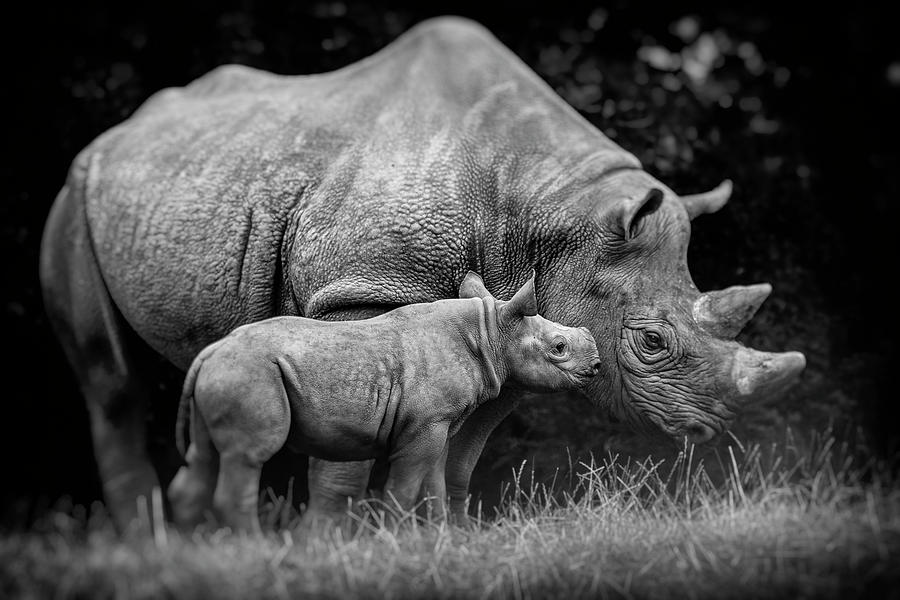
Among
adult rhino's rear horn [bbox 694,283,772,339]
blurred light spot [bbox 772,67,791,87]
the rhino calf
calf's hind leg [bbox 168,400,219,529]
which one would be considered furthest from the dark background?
calf's hind leg [bbox 168,400,219,529]

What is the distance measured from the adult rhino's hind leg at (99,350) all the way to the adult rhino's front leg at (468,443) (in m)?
1.64

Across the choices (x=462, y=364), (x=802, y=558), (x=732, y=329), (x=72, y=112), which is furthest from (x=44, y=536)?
(x=72, y=112)

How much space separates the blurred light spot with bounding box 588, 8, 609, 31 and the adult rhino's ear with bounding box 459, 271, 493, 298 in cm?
310

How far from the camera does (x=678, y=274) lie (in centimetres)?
496

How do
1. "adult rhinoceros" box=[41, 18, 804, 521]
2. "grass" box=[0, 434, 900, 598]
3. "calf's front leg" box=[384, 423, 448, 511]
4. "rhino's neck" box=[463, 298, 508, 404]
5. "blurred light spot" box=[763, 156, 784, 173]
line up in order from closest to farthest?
"grass" box=[0, 434, 900, 598]
"calf's front leg" box=[384, 423, 448, 511]
"rhino's neck" box=[463, 298, 508, 404]
"adult rhinoceros" box=[41, 18, 804, 521]
"blurred light spot" box=[763, 156, 784, 173]

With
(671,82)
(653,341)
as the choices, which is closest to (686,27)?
(671,82)

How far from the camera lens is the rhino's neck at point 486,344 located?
432 cm

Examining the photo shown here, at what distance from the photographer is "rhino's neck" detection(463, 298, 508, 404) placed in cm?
432

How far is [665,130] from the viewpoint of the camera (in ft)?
22.7

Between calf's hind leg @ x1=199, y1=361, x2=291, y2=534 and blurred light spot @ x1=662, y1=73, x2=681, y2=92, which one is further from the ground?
blurred light spot @ x1=662, y1=73, x2=681, y2=92

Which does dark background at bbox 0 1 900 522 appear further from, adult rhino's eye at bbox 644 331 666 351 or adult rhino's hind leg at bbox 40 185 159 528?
adult rhino's eye at bbox 644 331 666 351

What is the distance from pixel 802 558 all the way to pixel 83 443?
4.32 meters

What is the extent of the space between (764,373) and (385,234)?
5.32 ft

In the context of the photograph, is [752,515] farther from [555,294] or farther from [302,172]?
[302,172]
